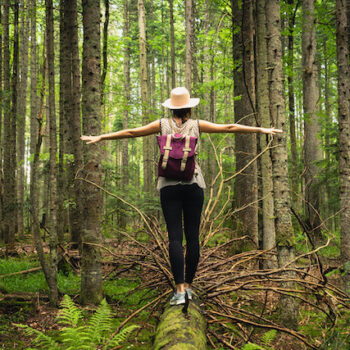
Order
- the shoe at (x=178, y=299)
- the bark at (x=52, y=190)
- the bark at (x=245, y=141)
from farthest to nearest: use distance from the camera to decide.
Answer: the bark at (x=245, y=141), the bark at (x=52, y=190), the shoe at (x=178, y=299)

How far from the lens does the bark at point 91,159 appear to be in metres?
4.96

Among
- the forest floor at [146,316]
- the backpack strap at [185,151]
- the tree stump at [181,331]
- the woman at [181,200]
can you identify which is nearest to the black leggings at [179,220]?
the woman at [181,200]

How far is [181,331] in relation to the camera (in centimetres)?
269

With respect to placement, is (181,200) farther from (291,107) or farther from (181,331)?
(291,107)

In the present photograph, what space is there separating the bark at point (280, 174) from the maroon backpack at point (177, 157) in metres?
1.76

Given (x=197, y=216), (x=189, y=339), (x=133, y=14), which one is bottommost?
(x=189, y=339)

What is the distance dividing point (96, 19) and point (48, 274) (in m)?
4.12

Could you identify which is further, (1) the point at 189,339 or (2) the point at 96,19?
(2) the point at 96,19

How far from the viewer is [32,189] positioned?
Result: 4.41 metres

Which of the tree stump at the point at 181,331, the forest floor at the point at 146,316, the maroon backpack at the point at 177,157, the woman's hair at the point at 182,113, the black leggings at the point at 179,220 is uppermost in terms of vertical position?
the woman's hair at the point at 182,113

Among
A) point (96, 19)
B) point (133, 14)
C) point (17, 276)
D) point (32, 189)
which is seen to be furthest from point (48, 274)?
point (133, 14)

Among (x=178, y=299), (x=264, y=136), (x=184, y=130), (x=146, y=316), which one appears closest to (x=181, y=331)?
(x=178, y=299)

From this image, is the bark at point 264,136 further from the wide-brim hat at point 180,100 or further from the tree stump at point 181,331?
the tree stump at point 181,331

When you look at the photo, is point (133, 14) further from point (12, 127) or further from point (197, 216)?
point (197, 216)
